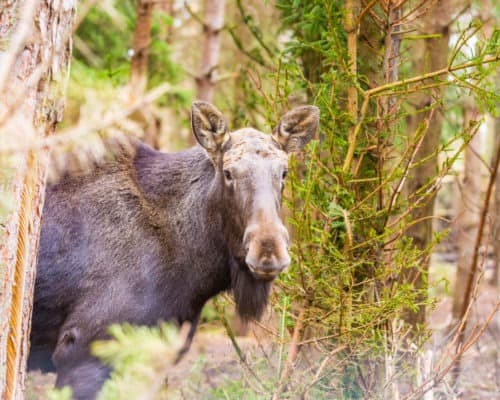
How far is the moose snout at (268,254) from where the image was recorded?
4.56m

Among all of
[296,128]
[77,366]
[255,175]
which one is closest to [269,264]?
[255,175]

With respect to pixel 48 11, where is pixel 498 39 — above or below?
above

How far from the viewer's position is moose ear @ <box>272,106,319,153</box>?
5590mm

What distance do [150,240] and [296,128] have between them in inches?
60.9

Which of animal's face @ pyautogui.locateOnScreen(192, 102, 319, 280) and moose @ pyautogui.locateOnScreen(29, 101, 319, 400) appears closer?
animal's face @ pyautogui.locateOnScreen(192, 102, 319, 280)

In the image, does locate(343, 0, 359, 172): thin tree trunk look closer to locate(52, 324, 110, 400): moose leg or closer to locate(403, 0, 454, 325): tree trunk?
locate(403, 0, 454, 325): tree trunk

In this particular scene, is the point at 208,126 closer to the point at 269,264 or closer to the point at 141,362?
the point at 269,264

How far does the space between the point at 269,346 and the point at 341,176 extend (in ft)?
5.85

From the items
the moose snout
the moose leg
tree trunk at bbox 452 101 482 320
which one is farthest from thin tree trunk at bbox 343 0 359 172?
tree trunk at bbox 452 101 482 320

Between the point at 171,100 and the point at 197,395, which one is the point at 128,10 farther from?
the point at 197,395

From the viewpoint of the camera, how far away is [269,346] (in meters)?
6.17


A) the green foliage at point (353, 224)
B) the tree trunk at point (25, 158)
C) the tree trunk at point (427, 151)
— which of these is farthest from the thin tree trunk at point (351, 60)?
the tree trunk at point (25, 158)

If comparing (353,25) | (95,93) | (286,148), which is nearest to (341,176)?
(286,148)

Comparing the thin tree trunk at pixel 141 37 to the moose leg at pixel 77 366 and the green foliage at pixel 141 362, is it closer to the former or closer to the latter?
the moose leg at pixel 77 366
